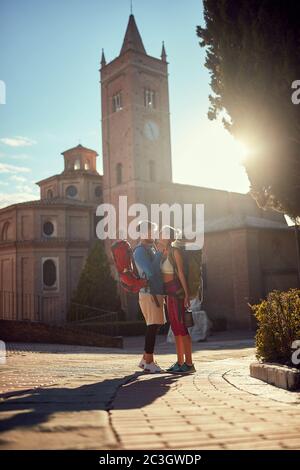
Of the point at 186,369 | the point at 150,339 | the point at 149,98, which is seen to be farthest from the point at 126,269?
the point at 149,98

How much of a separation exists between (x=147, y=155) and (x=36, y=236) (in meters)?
11.1

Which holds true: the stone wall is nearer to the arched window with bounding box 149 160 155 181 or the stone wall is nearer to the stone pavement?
the stone pavement

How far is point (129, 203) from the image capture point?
113 ft

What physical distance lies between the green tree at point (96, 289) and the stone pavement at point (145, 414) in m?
24.1

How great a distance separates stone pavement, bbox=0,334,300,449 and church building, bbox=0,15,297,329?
22.3 metres

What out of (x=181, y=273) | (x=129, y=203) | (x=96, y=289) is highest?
(x=129, y=203)

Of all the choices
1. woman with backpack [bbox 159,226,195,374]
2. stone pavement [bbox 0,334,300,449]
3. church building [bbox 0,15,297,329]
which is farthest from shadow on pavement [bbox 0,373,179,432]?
church building [bbox 0,15,297,329]

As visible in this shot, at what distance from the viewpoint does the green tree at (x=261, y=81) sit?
7.32 metres

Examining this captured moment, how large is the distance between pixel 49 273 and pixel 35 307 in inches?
112

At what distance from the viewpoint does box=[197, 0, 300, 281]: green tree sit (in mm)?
7324

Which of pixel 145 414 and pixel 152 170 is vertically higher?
pixel 152 170

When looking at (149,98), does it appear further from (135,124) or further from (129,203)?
(129,203)

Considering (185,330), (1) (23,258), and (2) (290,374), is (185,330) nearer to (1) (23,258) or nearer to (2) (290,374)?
(2) (290,374)

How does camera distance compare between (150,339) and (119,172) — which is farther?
(119,172)
